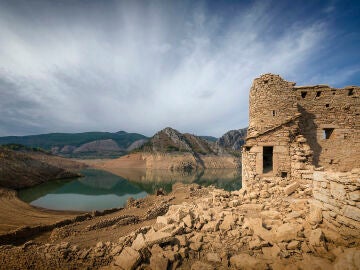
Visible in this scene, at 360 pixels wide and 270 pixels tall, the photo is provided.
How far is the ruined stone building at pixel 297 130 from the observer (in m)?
9.98

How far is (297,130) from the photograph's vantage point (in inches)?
407

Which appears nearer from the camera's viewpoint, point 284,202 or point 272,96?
point 284,202

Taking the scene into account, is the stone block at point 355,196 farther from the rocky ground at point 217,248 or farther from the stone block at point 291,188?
the stone block at point 291,188

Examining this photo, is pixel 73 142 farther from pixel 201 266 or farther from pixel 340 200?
pixel 340 200

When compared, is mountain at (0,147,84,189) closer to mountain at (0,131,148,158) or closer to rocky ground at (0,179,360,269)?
rocky ground at (0,179,360,269)

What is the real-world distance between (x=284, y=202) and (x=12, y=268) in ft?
30.2

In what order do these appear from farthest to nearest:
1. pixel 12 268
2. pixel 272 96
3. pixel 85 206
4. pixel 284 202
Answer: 1. pixel 85 206
2. pixel 272 96
3. pixel 284 202
4. pixel 12 268

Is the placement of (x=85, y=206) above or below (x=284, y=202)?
below

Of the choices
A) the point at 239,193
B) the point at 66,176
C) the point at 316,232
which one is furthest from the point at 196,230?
the point at 66,176

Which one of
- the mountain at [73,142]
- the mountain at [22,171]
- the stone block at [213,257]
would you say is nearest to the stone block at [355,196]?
the stone block at [213,257]

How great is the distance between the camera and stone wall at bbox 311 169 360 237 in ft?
14.1

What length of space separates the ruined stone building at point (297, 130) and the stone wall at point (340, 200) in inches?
162

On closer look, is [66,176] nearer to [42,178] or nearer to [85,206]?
[42,178]

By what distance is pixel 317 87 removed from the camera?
1118 cm
